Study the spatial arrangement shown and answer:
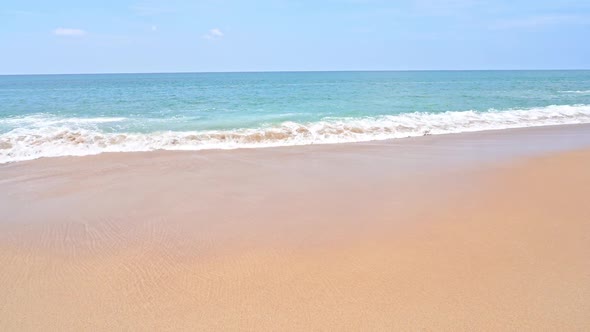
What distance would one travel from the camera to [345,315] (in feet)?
8.69

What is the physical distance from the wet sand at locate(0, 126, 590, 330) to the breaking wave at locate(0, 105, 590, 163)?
217 centimetres

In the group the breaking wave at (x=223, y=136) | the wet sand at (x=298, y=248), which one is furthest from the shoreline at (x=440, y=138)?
the wet sand at (x=298, y=248)

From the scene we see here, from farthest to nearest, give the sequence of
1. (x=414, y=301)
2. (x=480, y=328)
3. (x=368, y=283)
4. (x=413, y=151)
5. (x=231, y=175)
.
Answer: (x=413, y=151) → (x=231, y=175) → (x=368, y=283) → (x=414, y=301) → (x=480, y=328)

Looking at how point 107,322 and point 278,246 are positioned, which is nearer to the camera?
point 107,322

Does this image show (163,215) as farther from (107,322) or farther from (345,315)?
(345,315)

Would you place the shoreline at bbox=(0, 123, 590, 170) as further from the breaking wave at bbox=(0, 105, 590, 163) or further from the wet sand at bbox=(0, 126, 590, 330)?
the wet sand at bbox=(0, 126, 590, 330)

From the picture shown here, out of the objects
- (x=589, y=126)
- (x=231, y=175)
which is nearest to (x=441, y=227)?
(x=231, y=175)

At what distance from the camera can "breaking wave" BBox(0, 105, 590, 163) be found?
9187 millimetres

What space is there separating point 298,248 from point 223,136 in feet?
24.2

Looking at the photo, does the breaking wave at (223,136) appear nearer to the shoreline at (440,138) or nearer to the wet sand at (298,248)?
the shoreline at (440,138)

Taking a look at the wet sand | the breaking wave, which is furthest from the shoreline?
the wet sand

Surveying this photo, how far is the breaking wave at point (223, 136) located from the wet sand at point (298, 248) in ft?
7.12

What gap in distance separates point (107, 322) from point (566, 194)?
5885 millimetres

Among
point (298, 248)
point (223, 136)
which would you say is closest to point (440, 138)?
point (223, 136)
